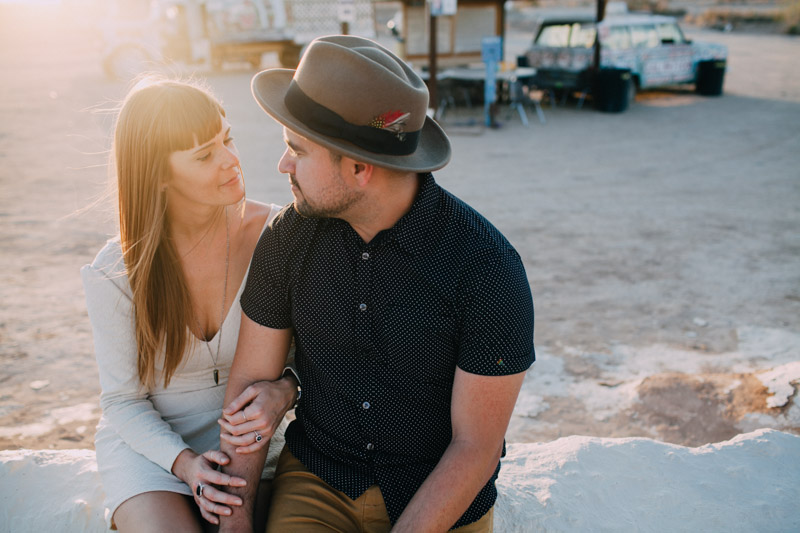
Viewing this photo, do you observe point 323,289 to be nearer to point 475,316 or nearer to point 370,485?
point 475,316

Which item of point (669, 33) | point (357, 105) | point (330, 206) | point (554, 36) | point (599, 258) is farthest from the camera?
point (554, 36)

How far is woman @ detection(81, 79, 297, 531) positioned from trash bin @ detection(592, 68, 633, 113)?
42.4 ft

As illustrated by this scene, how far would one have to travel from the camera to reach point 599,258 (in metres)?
5.97

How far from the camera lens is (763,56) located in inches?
893

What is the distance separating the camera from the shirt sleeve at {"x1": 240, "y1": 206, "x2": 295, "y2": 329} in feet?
6.48

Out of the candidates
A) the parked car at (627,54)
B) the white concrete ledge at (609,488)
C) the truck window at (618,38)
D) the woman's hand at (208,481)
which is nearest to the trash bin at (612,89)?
the parked car at (627,54)

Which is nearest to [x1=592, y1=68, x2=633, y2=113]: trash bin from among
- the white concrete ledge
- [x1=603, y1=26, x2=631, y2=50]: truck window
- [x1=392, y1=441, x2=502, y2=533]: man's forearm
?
[x1=603, y1=26, x2=631, y2=50]: truck window

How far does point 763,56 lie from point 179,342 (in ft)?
84.1

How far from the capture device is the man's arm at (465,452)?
1711 mm

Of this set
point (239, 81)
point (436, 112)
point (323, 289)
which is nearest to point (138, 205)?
point (323, 289)

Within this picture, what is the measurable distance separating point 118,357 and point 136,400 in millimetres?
162

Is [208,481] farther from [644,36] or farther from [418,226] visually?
[644,36]

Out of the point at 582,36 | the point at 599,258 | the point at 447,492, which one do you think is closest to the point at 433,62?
the point at 582,36

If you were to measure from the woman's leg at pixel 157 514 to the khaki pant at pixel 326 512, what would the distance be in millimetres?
239
